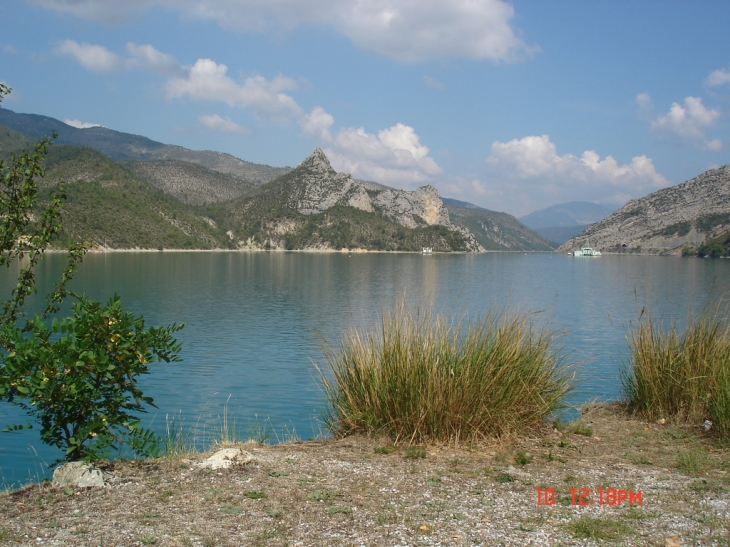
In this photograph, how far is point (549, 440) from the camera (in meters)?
5.88

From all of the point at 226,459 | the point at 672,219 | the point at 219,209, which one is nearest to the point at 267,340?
the point at 226,459

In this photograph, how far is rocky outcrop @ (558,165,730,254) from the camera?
139000 mm

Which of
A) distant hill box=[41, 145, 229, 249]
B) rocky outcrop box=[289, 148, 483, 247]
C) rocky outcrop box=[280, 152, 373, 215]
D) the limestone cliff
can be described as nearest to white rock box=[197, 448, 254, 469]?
distant hill box=[41, 145, 229, 249]

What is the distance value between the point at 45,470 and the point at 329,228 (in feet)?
512

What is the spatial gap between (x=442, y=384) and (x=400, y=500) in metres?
1.86

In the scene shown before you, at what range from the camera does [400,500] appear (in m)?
4.14

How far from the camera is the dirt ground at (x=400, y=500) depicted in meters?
3.53

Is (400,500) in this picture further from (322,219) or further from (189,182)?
(189,182)

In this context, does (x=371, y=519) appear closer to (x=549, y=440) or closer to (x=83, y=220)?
(x=549, y=440)

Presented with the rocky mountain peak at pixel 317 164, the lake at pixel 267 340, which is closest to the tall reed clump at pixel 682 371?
the lake at pixel 267 340

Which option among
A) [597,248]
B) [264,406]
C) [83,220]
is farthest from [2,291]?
[597,248]
